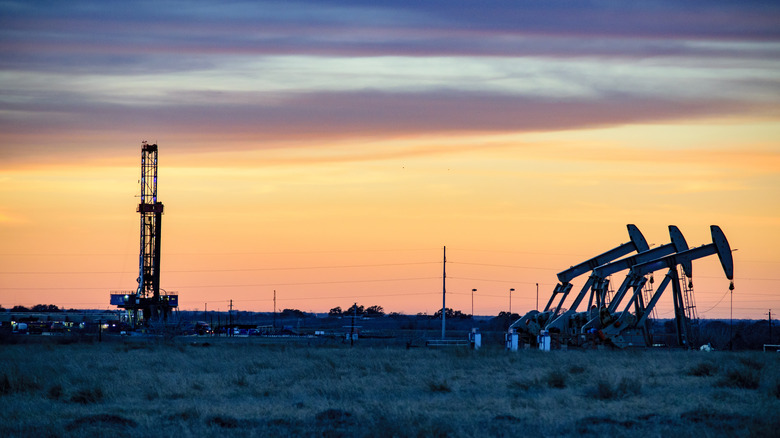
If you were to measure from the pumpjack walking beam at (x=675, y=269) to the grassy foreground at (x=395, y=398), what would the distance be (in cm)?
853

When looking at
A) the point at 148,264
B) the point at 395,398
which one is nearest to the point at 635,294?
the point at 395,398

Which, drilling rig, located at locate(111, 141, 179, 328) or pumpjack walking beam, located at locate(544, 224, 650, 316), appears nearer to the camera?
pumpjack walking beam, located at locate(544, 224, 650, 316)

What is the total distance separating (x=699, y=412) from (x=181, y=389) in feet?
44.9

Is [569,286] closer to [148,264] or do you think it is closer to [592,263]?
[592,263]

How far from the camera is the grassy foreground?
59.1 feet

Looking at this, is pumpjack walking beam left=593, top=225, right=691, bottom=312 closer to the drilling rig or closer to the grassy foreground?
the grassy foreground

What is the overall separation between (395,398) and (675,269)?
27.9 meters

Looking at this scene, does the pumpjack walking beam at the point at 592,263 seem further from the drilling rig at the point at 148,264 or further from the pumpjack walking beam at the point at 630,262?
the drilling rig at the point at 148,264

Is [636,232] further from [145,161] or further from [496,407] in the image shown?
[145,161]

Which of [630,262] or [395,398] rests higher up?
[630,262]

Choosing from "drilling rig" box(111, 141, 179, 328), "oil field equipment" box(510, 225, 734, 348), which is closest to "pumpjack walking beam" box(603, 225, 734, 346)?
"oil field equipment" box(510, 225, 734, 348)

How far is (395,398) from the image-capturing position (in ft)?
76.5

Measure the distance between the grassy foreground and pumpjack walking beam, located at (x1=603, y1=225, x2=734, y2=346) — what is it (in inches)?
336

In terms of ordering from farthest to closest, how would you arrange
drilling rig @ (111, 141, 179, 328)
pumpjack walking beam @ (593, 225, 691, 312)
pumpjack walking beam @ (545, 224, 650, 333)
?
drilling rig @ (111, 141, 179, 328)
pumpjack walking beam @ (545, 224, 650, 333)
pumpjack walking beam @ (593, 225, 691, 312)
